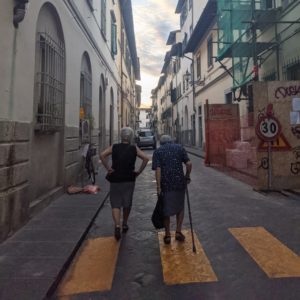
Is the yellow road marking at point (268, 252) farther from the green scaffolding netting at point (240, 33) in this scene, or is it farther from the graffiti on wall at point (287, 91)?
the green scaffolding netting at point (240, 33)

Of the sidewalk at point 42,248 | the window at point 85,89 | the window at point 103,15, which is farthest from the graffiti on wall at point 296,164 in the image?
the window at point 103,15

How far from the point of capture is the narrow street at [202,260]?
3.58m

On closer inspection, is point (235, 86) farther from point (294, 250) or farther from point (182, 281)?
point (182, 281)

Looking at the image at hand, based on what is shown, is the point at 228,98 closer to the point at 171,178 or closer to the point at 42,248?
the point at 171,178

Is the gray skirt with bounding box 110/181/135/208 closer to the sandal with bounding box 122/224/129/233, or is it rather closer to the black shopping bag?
the sandal with bounding box 122/224/129/233

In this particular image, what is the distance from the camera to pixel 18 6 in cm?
521

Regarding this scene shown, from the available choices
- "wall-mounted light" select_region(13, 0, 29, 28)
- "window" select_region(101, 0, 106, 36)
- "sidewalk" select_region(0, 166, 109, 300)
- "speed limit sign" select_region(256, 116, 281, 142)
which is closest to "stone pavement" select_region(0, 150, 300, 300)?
"sidewalk" select_region(0, 166, 109, 300)

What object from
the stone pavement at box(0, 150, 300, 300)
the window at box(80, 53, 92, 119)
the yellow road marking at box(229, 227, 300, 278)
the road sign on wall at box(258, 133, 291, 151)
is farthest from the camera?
the window at box(80, 53, 92, 119)

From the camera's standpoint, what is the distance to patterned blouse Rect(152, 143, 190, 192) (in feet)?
16.6

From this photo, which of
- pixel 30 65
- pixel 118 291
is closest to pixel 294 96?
pixel 30 65

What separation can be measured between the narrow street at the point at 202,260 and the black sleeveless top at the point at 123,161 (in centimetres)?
92

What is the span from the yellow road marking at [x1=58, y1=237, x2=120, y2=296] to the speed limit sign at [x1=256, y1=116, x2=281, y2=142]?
4.90 metres

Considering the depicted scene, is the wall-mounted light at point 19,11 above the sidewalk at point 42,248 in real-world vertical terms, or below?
above

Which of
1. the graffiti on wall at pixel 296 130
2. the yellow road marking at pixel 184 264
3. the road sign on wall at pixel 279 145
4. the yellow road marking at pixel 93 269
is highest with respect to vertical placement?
the graffiti on wall at pixel 296 130
